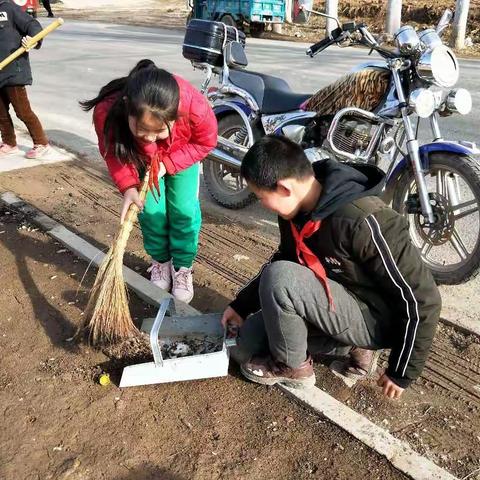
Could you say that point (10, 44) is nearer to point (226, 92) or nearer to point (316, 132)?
point (226, 92)

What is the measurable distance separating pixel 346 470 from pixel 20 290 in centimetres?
218

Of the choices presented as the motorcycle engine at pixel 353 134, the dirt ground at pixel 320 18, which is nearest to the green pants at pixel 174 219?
the motorcycle engine at pixel 353 134

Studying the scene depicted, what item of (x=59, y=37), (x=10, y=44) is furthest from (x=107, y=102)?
(x=59, y=37)

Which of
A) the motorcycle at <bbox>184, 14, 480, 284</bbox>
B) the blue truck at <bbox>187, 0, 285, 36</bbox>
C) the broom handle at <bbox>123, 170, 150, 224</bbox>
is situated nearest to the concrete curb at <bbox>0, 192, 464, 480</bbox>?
the broom handle at <bbox>123, 170, 150, 224</bbox>

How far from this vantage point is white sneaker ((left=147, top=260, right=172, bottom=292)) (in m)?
3.49

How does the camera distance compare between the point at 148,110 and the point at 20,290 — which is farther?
the point at 20,290

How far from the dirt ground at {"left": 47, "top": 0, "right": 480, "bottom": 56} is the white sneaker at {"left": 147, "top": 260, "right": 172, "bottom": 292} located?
1259cm

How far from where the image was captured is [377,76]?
3.72 meters

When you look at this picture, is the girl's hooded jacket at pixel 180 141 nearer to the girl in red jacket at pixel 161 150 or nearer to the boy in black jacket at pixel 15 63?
the girl in red jacket at pixel 161 150

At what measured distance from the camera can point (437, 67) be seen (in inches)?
134

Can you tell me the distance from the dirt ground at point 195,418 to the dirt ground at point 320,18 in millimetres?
13116

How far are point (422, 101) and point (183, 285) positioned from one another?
1754mm

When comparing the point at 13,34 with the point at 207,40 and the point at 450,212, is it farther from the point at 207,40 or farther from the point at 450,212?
the point at 450,212

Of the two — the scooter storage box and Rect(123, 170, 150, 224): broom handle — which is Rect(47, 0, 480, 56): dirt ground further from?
Rect(123, 170, 150, 224): broom handle
